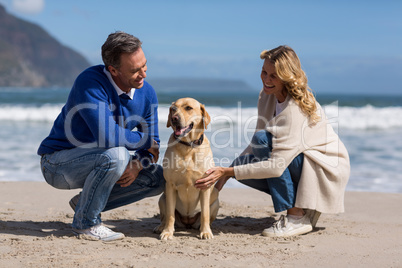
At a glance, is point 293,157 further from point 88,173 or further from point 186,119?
point 88,173

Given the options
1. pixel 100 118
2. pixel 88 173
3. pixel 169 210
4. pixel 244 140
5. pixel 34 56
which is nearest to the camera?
pixel 100 118

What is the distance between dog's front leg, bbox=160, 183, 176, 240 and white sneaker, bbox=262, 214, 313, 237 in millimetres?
791

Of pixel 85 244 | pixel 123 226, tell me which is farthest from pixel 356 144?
pixel 85 244

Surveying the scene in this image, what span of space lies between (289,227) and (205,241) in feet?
2.43

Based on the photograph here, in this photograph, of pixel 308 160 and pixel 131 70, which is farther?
pixel 308 160

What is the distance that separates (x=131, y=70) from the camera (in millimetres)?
3342

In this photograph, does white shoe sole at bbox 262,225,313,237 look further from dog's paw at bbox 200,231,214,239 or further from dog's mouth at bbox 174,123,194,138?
dog's mouth at bbox 174,123,194,138

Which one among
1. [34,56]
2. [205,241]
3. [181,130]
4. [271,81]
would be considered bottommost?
[205,241]

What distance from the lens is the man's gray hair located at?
331cm

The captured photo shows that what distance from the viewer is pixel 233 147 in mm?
8953

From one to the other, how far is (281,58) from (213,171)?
1081mm

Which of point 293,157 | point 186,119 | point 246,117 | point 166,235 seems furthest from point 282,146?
point 246,117

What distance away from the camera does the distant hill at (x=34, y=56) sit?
8481 cm

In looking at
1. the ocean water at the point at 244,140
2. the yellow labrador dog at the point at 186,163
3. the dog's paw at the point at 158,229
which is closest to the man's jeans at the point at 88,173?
the yellow labrador dog at the point at 186,163
